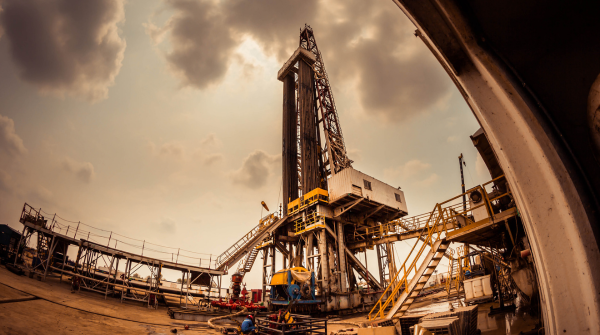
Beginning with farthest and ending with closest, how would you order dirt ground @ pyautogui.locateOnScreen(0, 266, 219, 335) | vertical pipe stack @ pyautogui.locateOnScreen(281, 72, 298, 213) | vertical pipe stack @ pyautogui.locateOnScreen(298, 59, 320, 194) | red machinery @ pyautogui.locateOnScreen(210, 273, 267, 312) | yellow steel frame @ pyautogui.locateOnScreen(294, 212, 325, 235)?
vertical pipe stack @ pyautogui.locateOnScreen(281, 72, 298, 213)
vertical pipe stack @ pyautogui.locateOnScreen(298, 59, 320, 194)
yellow steel frame @ pyautogui.locateOnScreen(294, 212, 325, 235)
red machinery @ pyautogui.locateOnScreen(210, 273, 267, 312)
dirt ground @ pyautogui.locateOnScreen(0, 266, 219, 335)

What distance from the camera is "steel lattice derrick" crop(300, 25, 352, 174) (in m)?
26.5

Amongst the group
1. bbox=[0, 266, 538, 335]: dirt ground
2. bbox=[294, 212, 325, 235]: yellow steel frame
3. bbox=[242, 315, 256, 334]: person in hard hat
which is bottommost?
bbox=[242, 315, 256, 334]: person in hard hat

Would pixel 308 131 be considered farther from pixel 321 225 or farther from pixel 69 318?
pixel 69 318

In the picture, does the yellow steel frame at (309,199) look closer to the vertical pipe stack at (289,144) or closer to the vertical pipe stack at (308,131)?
the vertical pipe stack at (308,131)

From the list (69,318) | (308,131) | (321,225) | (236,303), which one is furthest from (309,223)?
(69,318)

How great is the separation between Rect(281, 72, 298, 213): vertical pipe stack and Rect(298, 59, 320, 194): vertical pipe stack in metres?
3.12

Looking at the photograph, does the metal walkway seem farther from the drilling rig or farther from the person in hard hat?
the person in hard hat

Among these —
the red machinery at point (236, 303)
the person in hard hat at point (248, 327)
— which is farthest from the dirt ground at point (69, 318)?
the red machinery at point (236, 303)

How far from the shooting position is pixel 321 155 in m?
30.9

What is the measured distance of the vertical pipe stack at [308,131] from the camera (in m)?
26.5

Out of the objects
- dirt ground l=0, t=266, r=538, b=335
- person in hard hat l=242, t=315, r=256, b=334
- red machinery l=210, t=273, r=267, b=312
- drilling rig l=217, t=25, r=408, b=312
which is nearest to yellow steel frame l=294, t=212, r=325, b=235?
drilling rig l=217, t=25, r=408, b=312

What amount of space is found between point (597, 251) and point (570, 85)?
59.9 inches

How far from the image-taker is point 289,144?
31688mm

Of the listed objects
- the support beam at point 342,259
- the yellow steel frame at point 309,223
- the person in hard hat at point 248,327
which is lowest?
the person in hard hat at point 248,327
